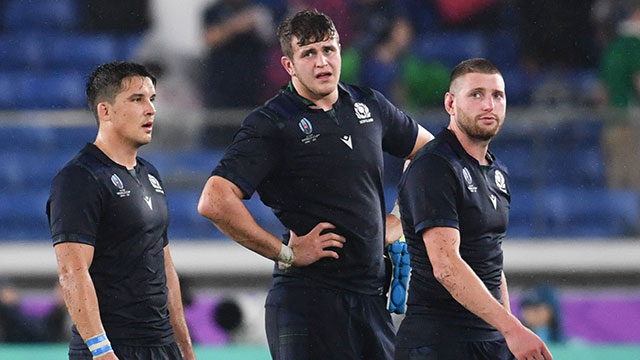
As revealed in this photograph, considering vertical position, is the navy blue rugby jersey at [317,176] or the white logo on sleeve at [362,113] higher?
the white logo on sleeve at [362,113]

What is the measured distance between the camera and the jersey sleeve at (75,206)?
17.2 feet

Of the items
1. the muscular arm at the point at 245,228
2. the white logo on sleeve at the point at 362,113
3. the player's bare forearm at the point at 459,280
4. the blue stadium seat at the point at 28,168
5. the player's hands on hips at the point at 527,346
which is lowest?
the player's hands on hips at the point at 527,346

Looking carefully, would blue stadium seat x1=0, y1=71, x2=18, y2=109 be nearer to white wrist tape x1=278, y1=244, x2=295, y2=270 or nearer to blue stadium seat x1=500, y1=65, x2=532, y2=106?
blue stadium seat x1=500, y1=65, x2=532, y2=106

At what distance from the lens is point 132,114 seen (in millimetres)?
5578

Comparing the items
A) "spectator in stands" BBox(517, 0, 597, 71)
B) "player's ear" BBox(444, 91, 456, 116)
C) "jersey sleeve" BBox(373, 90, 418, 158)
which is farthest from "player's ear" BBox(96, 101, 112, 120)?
"spectator in stands" BBox(517, 0, 597, 71)

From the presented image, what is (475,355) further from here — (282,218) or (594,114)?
(594,114)

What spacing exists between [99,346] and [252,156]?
1077 millimetres

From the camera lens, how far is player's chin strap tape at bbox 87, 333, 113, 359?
5.16 m

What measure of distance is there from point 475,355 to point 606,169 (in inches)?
238

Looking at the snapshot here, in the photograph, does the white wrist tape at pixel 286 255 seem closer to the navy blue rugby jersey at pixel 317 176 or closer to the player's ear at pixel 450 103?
the navy blue rugby jersey at pixel 317 176

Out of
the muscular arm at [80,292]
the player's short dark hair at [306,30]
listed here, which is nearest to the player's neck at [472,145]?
the player's short dark hair at [306,30]

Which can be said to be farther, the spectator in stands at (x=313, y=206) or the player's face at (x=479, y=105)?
the spectator in stands at (x=313, y=206)

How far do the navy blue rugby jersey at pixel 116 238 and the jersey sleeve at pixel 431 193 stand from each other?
1.17 metres

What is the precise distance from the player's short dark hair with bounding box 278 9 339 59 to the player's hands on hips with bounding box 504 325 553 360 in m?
1.68
